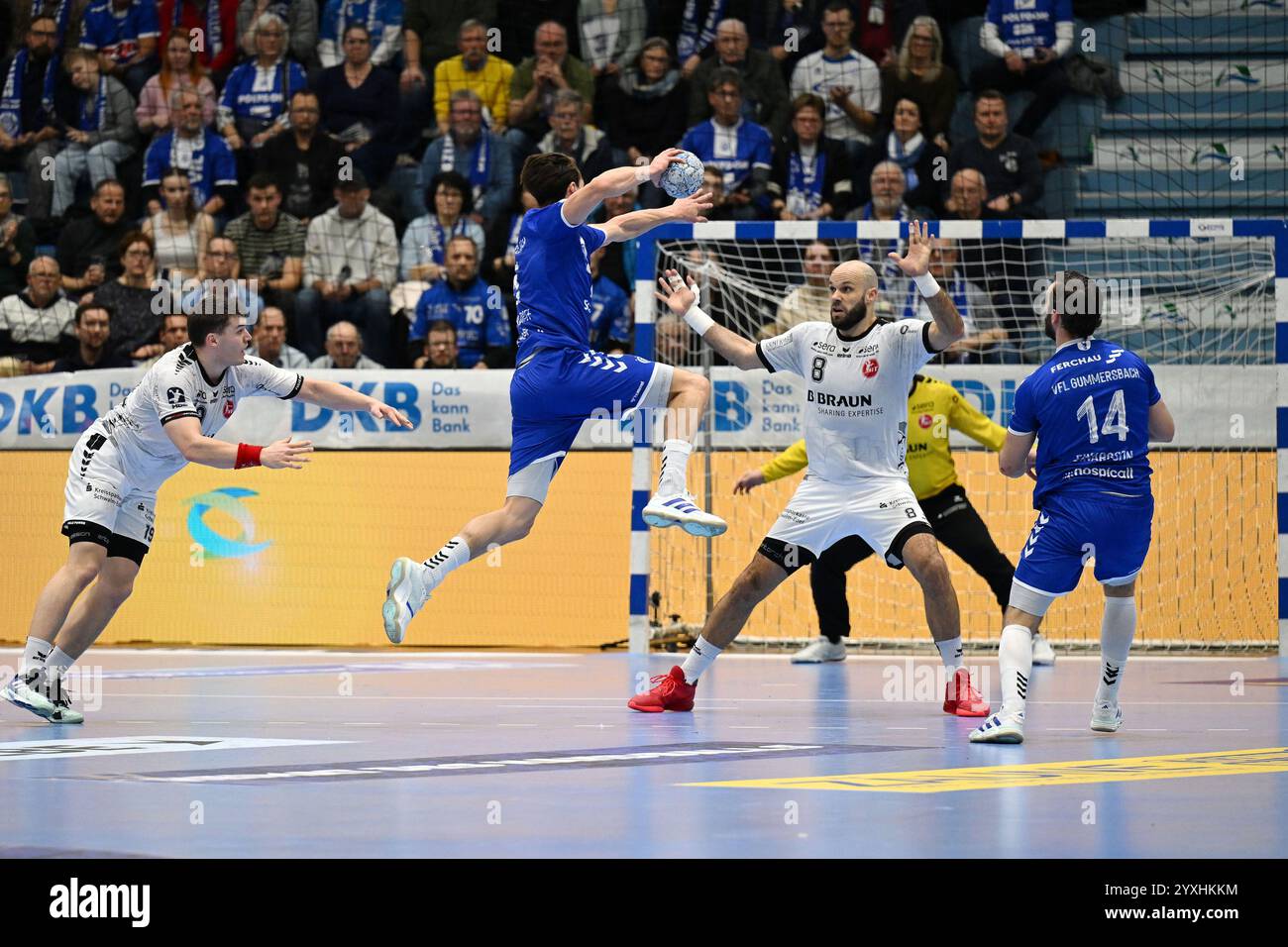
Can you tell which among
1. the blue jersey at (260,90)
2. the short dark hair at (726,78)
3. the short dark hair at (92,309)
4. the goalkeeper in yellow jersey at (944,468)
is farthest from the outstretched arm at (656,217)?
the blue jersey at (260,90)

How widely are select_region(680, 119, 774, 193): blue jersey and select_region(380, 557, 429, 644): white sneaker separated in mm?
9979

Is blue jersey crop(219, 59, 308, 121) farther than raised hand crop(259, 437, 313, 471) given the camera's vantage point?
Yes

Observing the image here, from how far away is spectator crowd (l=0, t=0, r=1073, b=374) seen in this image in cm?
1808

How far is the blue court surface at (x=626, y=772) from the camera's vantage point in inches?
213

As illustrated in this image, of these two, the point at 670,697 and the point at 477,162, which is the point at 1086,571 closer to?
the point at 670,697

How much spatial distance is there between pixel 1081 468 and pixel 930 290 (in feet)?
4.57

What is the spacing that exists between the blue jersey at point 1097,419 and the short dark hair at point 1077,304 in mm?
126

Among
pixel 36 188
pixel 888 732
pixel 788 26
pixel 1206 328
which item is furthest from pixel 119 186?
pixel 888 732

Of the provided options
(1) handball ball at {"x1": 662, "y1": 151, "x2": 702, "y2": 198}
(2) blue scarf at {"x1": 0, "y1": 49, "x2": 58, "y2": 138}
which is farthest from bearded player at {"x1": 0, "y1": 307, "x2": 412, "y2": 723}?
(2) blue scarf at {"x1": 0, "y1": 49, "x2": 58, "y2": 138}

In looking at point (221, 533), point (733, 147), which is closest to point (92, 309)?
point (221, 533)

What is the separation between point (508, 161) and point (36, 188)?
220 inches

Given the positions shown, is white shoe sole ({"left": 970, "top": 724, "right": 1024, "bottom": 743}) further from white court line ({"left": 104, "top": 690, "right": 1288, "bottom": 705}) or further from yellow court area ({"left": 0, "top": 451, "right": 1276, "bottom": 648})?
yellow court area ({"left": 0, "top": 451, "right": 1276, "bottom": 648})

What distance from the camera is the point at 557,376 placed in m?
9.73

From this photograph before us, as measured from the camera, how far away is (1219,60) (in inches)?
800
